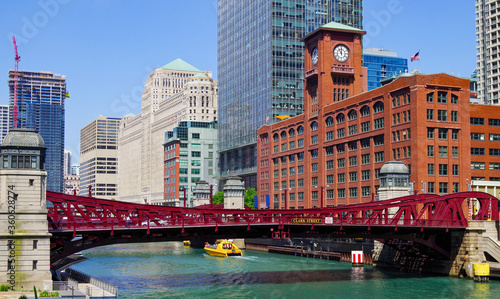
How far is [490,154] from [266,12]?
3308 inches

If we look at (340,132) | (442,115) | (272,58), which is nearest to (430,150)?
(442,115)

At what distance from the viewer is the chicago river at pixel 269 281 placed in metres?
65.8

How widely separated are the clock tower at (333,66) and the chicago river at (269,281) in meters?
43.0

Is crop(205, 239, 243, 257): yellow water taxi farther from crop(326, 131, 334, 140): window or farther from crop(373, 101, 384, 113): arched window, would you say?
crop(373, 101, 384, 113): arched window

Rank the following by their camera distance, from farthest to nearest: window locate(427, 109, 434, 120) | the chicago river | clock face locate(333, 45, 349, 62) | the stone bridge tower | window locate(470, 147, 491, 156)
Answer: clock face locate(333, 45, 349, 62), window locate(470, 147, 491, 156), window locate(427, 109, 434, 120), the chicago river, the stone bridge tower

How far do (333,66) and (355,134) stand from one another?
19.4m

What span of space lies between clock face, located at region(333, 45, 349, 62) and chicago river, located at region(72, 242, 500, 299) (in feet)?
161

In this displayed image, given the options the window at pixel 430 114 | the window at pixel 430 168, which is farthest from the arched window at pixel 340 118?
the window at pixel 430 168

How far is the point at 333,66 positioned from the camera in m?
136

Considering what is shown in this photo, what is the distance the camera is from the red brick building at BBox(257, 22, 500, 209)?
105188 mm

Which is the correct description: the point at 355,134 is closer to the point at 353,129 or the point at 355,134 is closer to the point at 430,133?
the point at 353,129

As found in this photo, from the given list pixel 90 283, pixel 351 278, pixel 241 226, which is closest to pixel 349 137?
pixel 351 278

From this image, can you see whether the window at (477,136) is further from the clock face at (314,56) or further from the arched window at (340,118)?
the clock face at (314,56)

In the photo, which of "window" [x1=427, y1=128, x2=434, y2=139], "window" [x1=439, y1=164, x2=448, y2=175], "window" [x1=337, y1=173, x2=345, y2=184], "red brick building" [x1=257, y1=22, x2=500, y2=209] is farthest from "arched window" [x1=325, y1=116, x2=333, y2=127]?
"window" [x1=439, y1=164, x2=448, y2=175]
